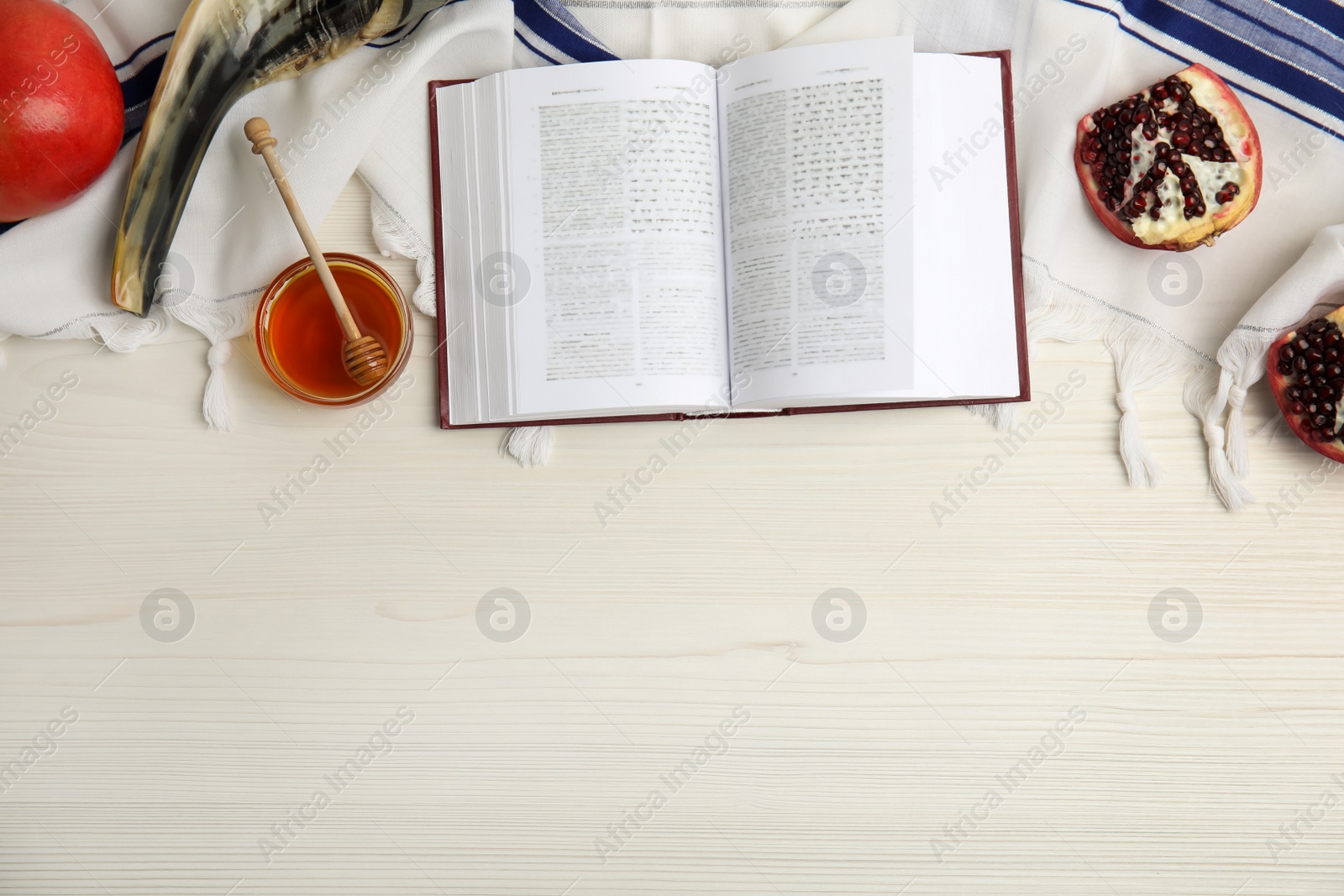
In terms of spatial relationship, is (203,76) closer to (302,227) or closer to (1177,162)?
(302,227)

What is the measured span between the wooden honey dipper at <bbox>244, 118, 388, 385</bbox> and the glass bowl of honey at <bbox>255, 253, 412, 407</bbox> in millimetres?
10

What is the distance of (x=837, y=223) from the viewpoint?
64 cm

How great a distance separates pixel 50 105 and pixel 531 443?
0.41 metres

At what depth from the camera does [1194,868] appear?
0.66 m

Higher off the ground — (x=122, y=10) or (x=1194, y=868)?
(x=122, y=10)

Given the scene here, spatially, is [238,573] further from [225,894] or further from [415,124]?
[415,124]

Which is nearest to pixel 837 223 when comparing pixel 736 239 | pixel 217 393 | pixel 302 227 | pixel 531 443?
pixel 736 239

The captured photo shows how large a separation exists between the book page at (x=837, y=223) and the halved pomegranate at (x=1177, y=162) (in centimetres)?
17

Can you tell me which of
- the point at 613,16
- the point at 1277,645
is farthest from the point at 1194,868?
the point at 613,16

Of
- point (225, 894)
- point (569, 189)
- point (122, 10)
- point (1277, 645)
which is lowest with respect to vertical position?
point (225, 894)

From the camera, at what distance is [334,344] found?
68 centimetres

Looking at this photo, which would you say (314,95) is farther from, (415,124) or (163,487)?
(163,487)

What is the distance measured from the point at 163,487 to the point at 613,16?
0.55m

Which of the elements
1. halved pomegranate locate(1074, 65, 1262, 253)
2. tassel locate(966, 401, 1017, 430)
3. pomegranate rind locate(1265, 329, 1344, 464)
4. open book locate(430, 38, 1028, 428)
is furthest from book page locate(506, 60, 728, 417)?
pomegranate rind locate(1265, 329, 1344, 464)
